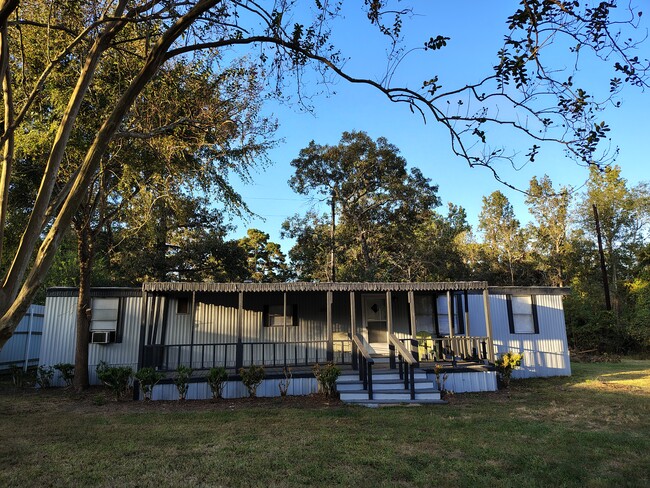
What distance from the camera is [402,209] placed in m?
24.8

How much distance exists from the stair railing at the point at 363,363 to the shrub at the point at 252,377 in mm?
2200

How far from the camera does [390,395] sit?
9.43m

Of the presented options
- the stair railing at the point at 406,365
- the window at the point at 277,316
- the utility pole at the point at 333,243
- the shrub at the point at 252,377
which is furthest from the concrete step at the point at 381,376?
the utility pole at the point at 333,243

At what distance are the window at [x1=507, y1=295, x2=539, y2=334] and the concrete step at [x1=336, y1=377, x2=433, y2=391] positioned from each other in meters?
4.55

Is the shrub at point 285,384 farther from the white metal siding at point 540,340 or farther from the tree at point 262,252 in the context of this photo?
the tree at point 262,252

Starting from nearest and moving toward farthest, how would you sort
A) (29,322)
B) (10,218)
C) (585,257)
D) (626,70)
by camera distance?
(626,70), (10,218), (29,322), (585,257)

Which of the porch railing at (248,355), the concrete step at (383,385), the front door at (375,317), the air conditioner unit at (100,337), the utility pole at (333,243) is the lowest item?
the concrete step at (383,385)

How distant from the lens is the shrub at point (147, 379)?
9602 millimetres

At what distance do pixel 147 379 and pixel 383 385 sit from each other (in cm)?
504

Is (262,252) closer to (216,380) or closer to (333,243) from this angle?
(333,243)

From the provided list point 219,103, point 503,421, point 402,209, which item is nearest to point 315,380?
point 503,421

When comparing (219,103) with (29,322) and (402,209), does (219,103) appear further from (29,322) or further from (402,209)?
(402,209)

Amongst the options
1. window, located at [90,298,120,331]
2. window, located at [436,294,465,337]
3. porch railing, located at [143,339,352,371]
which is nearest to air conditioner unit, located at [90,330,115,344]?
window, located at [90,298,120,331]

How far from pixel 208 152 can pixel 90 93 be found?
7.20 feet
